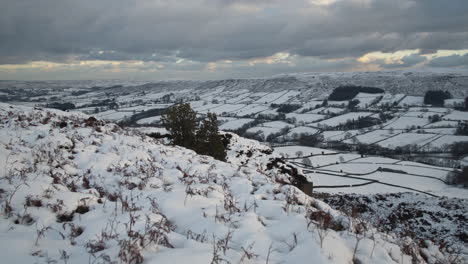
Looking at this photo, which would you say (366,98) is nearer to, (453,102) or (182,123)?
(453,102)

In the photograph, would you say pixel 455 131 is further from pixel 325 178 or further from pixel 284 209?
pixel 284 209

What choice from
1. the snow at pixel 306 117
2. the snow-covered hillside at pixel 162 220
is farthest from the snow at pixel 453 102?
the snow-covered hillside at pixel 162 220

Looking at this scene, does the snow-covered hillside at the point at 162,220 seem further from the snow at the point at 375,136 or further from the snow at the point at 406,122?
the snow at the point at 406,122

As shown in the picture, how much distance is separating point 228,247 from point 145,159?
593cm

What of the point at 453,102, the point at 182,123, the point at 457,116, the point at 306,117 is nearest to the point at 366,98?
the point at 453,102

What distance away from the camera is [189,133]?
2036cm

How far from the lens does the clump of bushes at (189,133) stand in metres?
20.1

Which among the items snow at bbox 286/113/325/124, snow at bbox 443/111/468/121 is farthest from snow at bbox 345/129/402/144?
snow at bbox 443/111/468/121

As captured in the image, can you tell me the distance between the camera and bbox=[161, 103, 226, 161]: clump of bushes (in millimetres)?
20109

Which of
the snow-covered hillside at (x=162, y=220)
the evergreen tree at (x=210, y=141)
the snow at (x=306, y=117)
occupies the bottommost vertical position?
the snow at (x=306, y=117)

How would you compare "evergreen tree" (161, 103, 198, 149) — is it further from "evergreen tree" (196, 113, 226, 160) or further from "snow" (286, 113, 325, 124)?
"snow" (286, 113, 325, 124)

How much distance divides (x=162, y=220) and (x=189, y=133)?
54.8 feet

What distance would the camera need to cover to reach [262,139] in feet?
305

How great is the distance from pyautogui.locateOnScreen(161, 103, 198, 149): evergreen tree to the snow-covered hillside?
1284cm
